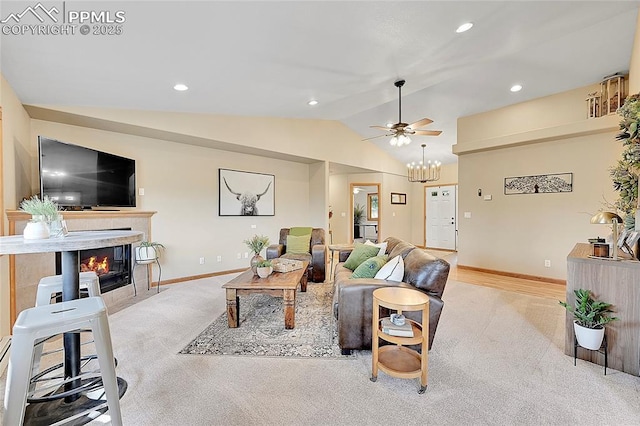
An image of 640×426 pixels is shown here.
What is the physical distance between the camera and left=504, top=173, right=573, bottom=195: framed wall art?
4488mm

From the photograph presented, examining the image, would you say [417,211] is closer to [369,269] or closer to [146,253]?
[369,269]

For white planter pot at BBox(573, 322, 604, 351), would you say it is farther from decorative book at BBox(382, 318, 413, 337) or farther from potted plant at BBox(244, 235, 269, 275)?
potted plant at BBox(244, 235, 269, 275)

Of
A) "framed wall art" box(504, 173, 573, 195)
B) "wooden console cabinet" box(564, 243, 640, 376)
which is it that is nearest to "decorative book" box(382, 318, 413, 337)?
"wooden console cabinet" box(564, 243, 640, 376)

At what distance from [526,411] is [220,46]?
351 centimetres

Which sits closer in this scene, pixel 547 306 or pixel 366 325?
pixel 366 325

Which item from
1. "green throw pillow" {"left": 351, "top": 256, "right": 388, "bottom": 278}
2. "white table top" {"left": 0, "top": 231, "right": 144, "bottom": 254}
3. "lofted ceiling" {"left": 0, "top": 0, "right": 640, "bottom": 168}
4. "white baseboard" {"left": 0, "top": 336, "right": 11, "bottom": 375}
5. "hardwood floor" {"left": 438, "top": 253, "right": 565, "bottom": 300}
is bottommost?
"hardwood floor" {"left": 438, "top": 253, "right": 565, "bottom": 300}

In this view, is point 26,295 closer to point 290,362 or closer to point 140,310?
point 140,310

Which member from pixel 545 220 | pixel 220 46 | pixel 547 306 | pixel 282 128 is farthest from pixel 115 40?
pixel 545 220

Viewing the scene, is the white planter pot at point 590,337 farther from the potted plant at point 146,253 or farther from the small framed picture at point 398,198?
the small framed picture at point 398,198

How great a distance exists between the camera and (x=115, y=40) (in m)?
2.18

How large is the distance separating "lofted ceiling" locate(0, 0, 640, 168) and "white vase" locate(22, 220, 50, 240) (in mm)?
1475

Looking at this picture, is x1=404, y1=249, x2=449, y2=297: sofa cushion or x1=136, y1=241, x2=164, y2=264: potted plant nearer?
x1=404, y1=249, x2=449, y2=297: sofa cushion

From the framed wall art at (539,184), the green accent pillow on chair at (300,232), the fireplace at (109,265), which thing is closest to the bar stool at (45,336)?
the fireplace at (109,265)

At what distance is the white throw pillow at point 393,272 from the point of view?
2377 millimetres
